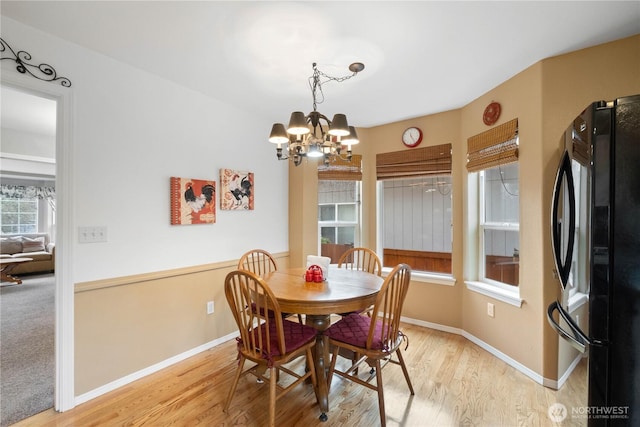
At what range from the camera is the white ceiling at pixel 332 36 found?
160 cm

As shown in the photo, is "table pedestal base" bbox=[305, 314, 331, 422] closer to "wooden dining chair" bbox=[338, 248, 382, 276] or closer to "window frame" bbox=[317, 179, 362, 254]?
"wooden dining chair" bbox=[338, 248, 382, 276]

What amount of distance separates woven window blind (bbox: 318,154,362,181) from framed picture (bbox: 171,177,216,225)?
1331 millimetres

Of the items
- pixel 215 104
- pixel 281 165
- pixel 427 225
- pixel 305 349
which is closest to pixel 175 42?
pixel 215 104

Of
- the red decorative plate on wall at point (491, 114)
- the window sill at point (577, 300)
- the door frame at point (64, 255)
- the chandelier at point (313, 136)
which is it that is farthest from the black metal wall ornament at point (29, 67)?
the red decorative plate on wall at point (491, 114)

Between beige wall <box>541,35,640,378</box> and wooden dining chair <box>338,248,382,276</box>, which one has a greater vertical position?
beige wall <box>541,35,640,378</box>

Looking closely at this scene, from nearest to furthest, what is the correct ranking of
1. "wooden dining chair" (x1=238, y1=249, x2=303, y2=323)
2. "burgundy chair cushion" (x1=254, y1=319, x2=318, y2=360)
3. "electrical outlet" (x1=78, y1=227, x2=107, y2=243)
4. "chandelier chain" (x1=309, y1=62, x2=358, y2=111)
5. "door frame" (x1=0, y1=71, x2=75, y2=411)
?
"burgundy chair cushion" (x1=254, y1=319, x2=318, y2=360)
"door frame" (x1=0, y1=71, x2=75, y2=411)
"electrical outlet" (x1=78, y1=227, x2=107, y2=243)
"chandelier chain" (x1=309, y1=62, x2=358, y2=111)
"wooden dining chair" (x1=238, y1=249, x2=303, y2=323)

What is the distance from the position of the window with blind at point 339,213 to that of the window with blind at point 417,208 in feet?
1.00

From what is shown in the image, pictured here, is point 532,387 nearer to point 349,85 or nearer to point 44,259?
point 349,85

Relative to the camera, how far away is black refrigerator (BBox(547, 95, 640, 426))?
1113 millimetres

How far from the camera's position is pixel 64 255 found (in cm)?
188

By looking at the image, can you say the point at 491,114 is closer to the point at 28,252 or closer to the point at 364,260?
the point at 364,260

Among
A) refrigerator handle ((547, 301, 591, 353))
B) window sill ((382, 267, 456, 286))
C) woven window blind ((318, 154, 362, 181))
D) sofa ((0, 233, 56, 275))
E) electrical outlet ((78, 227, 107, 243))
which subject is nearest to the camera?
refrigerator handle ((547, 301, 591, 353))

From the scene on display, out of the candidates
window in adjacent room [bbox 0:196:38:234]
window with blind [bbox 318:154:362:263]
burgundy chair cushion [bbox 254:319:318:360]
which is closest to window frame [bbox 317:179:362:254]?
window with blind [bbox 318:154:362:263]

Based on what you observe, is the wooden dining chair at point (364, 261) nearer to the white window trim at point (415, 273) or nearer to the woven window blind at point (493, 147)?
the white window trim at point (415, 273)
